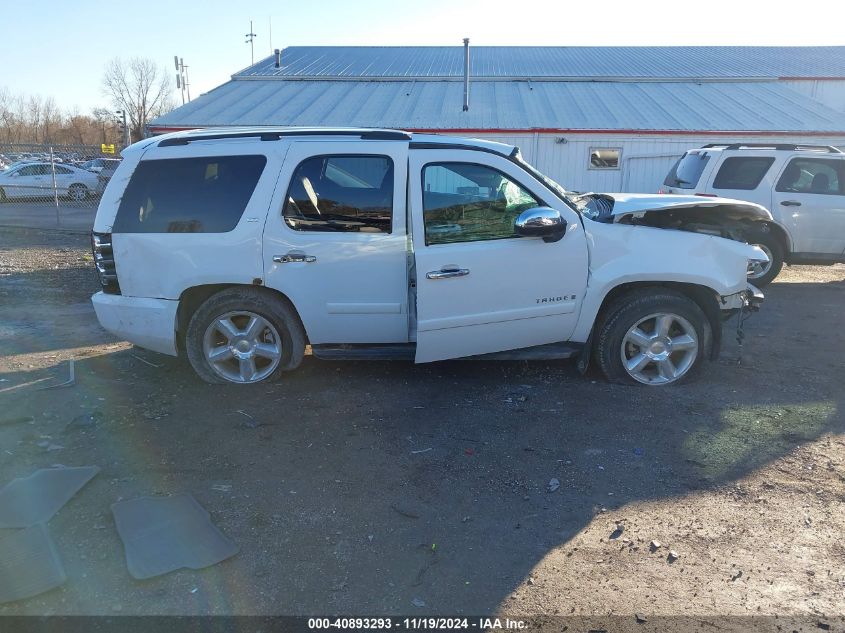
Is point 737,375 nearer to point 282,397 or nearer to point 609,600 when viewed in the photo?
point 609,600

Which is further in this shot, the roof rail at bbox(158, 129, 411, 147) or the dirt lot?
the roof rail at bbox(158, 129, 411, 147)

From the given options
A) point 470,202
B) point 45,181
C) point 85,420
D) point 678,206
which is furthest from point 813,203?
point 45,181

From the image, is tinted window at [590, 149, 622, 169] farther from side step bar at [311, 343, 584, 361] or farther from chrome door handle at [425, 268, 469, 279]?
chrome door handle at [425, 268, 469, 279]

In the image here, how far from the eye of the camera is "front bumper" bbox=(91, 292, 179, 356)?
5121mm

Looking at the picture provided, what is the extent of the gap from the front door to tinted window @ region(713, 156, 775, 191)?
6.28 meters

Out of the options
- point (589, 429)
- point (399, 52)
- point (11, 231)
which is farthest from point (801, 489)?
point (399, 52)

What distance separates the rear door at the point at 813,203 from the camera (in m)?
9.79

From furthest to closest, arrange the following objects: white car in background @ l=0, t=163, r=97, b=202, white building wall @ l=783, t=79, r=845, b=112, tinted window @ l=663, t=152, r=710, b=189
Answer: white building wall @ l=783, t=79, r=845, b=112 < white car in background @ l=0, t=163, r=97, b=202 < tinted window @ l=663, t=152, r=710, b=189

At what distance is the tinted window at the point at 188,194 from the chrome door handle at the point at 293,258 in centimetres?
43

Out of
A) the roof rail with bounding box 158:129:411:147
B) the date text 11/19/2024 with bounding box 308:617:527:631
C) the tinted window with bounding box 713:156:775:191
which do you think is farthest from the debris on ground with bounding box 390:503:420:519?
the tinted window with bounding box 713:156:775:191

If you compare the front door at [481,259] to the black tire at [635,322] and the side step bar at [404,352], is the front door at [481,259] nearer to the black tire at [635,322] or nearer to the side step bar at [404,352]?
the side step bar at [404,352]

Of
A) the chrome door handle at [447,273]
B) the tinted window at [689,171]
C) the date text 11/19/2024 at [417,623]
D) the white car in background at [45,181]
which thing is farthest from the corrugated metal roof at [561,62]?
the date text 11/19/2024 at [417,623]

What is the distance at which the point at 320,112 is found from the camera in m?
19.7

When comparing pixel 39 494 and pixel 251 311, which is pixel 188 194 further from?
pixel 39 494
